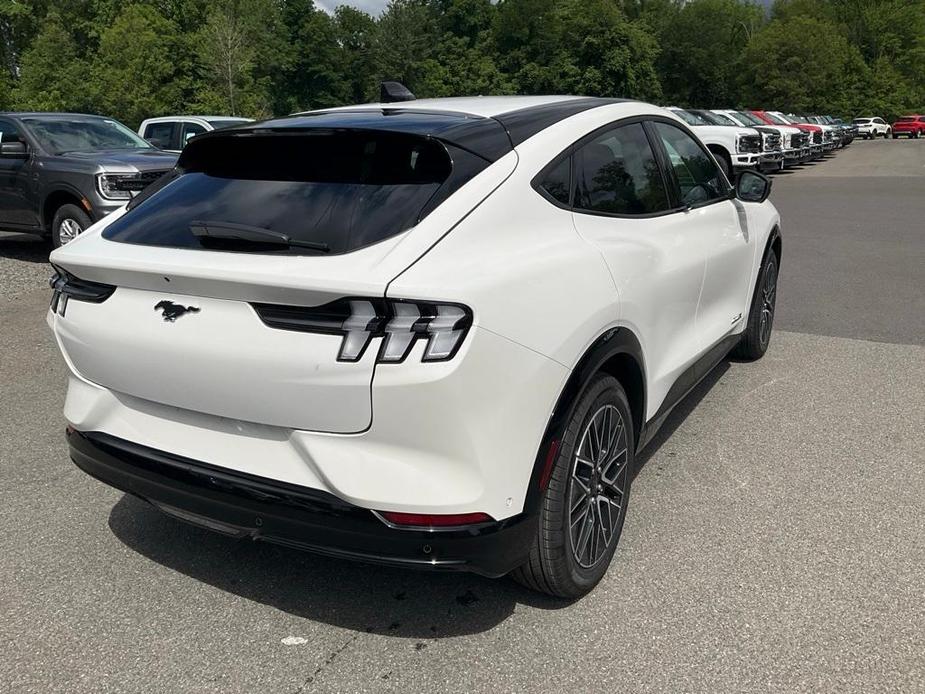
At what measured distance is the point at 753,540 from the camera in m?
3.27

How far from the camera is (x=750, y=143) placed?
22109 mm

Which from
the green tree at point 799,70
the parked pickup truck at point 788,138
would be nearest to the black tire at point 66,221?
the parked pickup truck at point 788,138

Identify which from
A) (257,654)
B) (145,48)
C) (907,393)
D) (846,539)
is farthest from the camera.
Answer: (145,48)

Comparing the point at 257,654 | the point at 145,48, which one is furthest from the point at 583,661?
the point at 145,48

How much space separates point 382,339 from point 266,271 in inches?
15.9

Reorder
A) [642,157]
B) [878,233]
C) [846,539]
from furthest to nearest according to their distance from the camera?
[878,233] < [642,157] < [846,539]

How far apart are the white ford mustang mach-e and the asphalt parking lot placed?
281 millimetres

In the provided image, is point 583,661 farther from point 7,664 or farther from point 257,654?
point 7,664

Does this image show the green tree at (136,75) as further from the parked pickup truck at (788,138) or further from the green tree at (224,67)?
the parked pickup truck at (788,138)

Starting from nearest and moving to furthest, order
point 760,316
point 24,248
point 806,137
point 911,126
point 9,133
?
point 760,316 → point 9,133 → point 24,248 → point 806,137 → point 911,126

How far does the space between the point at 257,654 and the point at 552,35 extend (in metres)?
83.7

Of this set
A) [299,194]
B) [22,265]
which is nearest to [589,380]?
[299,194]

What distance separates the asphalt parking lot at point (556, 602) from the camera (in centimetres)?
251

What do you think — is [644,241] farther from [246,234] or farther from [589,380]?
[246,234]
